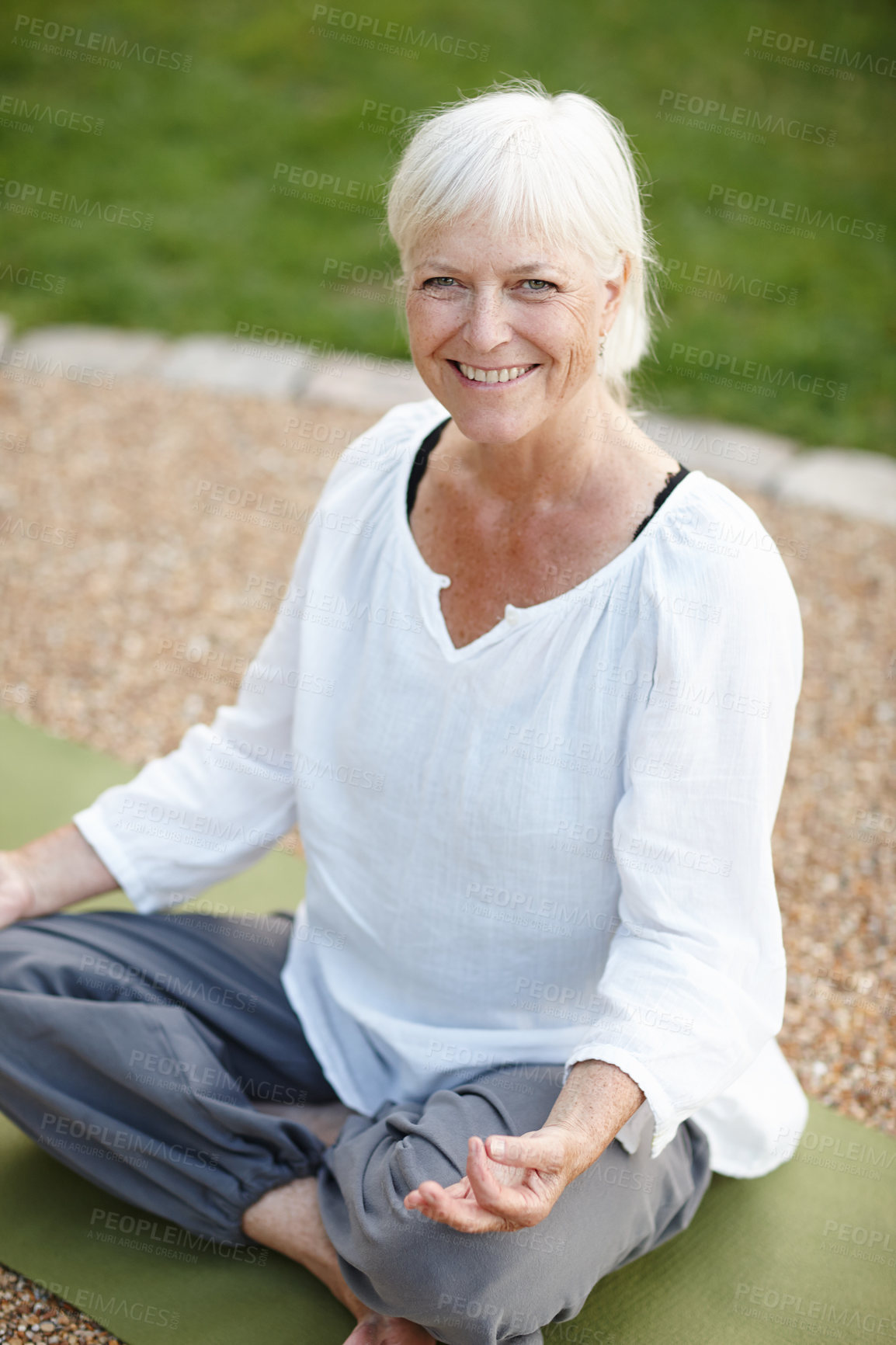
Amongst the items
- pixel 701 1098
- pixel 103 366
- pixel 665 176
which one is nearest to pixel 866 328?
pixel 665 176

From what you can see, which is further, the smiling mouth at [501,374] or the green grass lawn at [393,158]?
the green grass lawn at [393,158]

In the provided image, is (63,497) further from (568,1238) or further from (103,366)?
(568,1238)

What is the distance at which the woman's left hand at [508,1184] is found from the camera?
4.61ft

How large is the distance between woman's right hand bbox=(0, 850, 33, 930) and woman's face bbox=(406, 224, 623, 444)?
3.16ft

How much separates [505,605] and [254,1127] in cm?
82

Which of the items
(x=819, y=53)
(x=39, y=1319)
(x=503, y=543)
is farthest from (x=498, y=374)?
(x=819, y=53)

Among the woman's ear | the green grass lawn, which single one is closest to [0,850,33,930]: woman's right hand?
the woman's ear

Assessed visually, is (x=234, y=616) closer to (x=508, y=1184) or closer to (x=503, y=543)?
(x=503, y=543)

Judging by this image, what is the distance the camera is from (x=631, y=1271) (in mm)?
1974

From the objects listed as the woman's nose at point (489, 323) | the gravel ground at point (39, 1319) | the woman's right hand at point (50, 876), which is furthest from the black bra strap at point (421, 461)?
the gravel ground at point (39, 1319)

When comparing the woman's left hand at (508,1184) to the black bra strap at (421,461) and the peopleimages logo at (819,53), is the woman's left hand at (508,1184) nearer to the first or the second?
Result: the black bra strap at (421,461)

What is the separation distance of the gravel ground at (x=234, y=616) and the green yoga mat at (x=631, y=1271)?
313mm

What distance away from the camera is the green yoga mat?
1879 mm

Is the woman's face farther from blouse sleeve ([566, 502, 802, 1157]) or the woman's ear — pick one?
blouse sleeve ([566, 502, 802, 1157])
